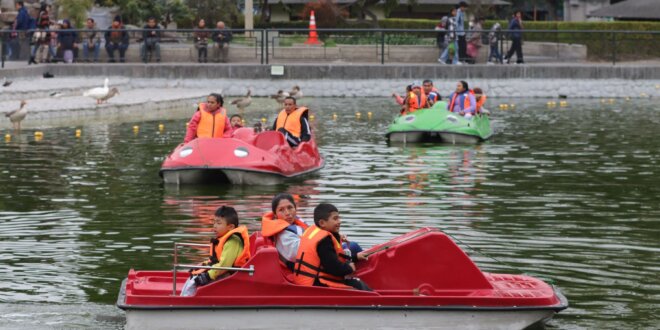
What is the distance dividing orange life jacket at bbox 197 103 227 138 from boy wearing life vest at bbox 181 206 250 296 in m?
8.78

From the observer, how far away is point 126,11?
167 ft

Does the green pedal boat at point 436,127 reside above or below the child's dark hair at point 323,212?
below

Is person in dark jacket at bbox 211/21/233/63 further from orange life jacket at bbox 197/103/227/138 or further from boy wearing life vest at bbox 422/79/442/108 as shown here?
orange life jacket at bbox 197/103/227/138

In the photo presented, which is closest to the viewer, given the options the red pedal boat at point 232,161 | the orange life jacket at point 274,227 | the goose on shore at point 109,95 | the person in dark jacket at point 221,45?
the orange life jacket at point 274,227

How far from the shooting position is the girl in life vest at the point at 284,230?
39.0 feet

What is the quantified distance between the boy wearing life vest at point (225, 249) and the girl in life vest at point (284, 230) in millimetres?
274

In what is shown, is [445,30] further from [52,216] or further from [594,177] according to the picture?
[52,216]

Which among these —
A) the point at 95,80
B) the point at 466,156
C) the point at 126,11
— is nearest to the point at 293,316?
the point at 466,156

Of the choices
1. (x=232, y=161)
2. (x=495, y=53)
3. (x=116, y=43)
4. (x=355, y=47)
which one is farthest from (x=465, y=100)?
(x=116, y=43)

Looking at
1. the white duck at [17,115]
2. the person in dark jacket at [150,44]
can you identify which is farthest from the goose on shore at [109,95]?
the person in dark jacket at [150,44]

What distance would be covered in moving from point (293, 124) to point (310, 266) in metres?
9.90

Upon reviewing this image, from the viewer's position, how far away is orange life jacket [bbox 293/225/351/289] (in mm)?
11578

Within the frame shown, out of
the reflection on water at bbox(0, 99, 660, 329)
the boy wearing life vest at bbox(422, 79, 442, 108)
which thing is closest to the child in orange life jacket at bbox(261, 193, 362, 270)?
the reflection on water at bbox(0, 99, 660, 329)

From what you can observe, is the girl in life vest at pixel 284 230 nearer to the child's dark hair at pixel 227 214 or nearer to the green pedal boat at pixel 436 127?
the child's dark hair at pixel 227 214
